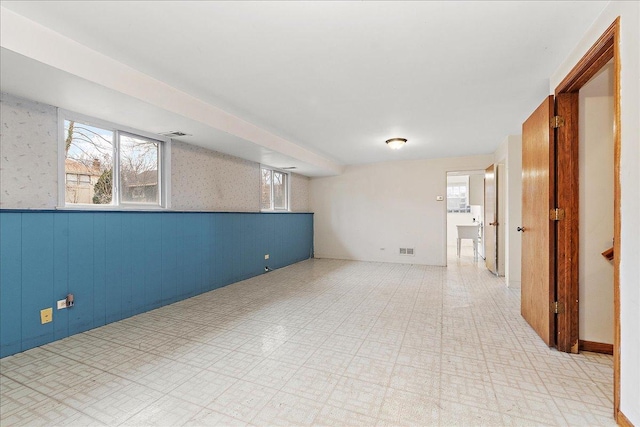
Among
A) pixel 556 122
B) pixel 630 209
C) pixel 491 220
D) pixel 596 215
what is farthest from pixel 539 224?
pixel 491 220

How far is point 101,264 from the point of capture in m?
2.88

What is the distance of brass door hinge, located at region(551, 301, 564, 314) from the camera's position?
91.5 inches

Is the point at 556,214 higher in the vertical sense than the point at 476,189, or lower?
lower

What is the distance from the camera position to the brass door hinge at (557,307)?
2.32 metres

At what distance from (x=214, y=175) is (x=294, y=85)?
90.4 inches

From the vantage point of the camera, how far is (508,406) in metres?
1.67

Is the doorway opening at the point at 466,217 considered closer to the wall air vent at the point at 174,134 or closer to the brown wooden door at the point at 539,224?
the brown wooden door at the point at 539,224

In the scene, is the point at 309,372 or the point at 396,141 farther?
the point at 396,141

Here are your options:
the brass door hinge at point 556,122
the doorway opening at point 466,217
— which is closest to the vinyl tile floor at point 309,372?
the brass door hinge at point 556,122

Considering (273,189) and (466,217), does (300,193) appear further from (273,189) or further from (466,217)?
(466,217)

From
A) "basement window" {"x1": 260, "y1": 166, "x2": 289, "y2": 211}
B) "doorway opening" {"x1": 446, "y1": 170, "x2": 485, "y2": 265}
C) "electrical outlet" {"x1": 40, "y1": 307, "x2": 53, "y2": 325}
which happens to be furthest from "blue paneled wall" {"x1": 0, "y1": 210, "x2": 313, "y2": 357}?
"doorway opening" {"x1": 446, "y1": 170, "x2": 485, "y2": 265}

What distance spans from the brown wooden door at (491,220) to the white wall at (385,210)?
0.49m

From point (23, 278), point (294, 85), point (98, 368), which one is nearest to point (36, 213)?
point (23, 278)

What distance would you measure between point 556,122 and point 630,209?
48.1 inches
